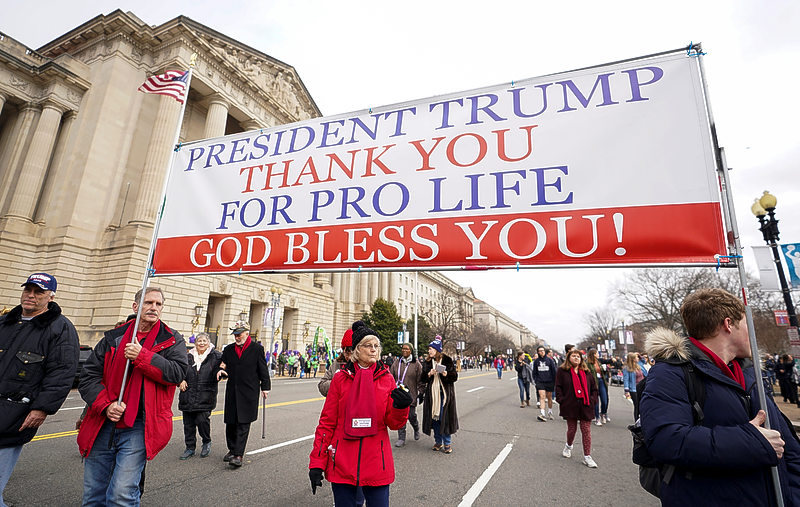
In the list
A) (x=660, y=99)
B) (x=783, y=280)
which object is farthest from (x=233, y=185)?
(x=783, y=280)

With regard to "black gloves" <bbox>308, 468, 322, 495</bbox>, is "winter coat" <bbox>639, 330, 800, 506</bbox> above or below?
above

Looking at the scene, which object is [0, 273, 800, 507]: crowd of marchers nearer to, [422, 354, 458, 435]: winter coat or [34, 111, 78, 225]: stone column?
[422, 354, 458, 435]: winter coat

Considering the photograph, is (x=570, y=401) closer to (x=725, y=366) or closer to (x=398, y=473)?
(x=398, y=473)

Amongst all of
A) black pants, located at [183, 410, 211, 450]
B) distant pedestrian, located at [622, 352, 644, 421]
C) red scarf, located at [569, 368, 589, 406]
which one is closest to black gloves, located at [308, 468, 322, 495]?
black pants, located at [183, 410, 211, 450]

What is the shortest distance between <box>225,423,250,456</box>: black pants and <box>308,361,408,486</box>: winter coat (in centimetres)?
332

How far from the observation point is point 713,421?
180 cm

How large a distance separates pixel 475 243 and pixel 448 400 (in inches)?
187

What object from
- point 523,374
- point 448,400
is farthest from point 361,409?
point 523,374

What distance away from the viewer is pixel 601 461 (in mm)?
6621

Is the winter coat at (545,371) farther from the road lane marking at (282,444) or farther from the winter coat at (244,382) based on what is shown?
the winter coat at (244,382)

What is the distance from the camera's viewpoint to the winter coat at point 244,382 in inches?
225

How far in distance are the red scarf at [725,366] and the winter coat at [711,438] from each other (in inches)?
1.2

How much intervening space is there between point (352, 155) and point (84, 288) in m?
28.8

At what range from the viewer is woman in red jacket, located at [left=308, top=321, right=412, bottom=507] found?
9.18 ft
